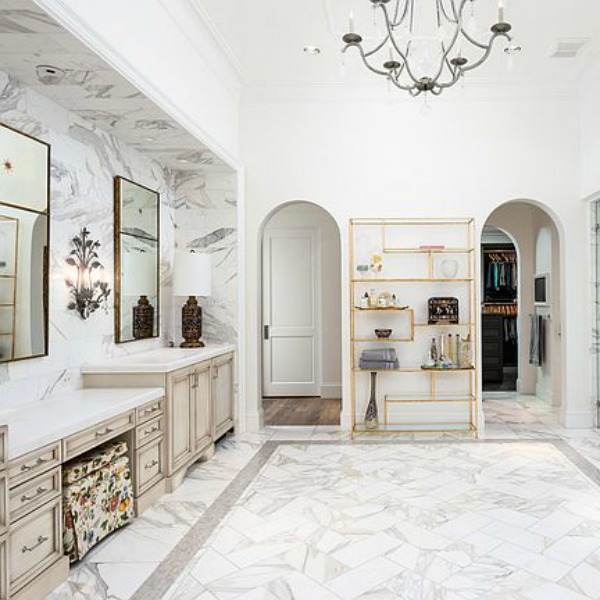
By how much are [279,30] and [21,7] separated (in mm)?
2549

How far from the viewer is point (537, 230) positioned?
24.1 ft

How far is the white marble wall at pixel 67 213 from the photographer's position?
3271 millimetres

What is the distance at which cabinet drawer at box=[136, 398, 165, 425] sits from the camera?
352 centimetres

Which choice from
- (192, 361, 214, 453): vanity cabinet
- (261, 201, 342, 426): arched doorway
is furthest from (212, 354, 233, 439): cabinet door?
(261, 201, 342, 426): arched doorway

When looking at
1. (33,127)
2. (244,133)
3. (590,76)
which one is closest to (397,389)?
(244,133)

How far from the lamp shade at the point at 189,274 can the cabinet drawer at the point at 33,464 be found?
260cm

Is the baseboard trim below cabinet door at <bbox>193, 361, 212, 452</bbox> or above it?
below

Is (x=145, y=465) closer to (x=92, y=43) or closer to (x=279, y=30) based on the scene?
(x=92, y=43)

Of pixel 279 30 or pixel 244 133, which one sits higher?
pixel 279 30

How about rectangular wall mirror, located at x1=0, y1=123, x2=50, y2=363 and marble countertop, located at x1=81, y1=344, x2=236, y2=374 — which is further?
marble countertop, located at x1=81, y1=344, x2=236, y2=374

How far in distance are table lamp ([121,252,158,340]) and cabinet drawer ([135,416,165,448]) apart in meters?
1.10

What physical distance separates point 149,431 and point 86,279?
1.12 m

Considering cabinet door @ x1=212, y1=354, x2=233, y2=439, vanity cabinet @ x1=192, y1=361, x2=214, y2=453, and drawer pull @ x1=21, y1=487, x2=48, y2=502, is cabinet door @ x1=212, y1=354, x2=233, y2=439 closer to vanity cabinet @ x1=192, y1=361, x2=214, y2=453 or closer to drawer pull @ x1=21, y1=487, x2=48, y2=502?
vanity cabinet @ x1=192, y1=361, x2=214, y2=453

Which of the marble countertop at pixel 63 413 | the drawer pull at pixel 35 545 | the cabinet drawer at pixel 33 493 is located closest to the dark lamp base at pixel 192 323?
the marble countertop at pixel 63 413
